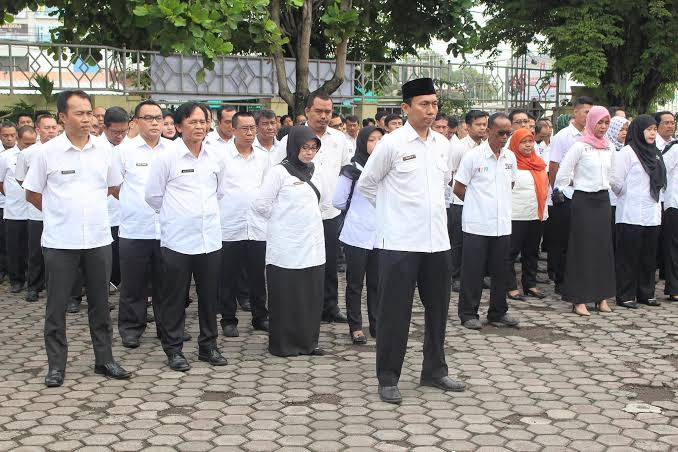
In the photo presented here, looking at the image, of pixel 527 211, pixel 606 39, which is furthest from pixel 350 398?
pixel 606 39

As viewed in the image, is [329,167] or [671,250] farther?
[671,250]

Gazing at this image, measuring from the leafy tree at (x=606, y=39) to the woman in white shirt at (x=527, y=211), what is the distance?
9626mm

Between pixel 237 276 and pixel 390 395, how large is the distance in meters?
2.48

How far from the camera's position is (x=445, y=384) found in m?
6.21

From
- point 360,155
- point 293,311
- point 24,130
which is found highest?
point 24,130

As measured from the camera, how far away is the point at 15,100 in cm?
1358

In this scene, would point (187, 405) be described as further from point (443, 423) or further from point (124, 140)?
point (124, 140)

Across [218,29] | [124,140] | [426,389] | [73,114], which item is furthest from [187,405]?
[218,29]

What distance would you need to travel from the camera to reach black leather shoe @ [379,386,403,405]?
594 centimetres

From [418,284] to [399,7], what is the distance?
12.1 meters

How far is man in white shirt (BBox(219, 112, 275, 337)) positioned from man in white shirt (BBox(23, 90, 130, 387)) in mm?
1522

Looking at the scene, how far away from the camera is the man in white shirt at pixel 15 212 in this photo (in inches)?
388

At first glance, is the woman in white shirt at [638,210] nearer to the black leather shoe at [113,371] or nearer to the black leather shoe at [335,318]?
the black leather shoe at [335,318]

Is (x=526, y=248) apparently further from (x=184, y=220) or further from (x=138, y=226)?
(x=184, y=220)
